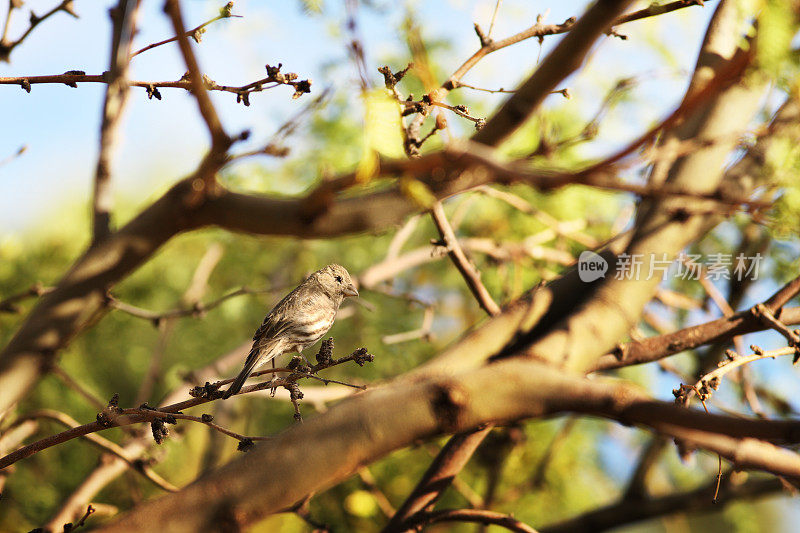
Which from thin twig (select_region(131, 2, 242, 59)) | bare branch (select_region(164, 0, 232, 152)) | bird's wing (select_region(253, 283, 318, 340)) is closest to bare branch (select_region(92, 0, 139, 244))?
thin twig (select_region(131, 2, 242, 59))

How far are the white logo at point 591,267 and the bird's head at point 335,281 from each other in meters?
0.67

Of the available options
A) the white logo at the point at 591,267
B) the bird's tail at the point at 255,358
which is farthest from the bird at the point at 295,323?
the white logo at the point at 591,267

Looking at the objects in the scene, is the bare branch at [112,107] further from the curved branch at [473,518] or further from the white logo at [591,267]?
the white logo at [591,267]

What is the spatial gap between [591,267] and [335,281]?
0.76 m

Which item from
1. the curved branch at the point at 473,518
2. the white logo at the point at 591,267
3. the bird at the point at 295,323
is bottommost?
the curved branch at the point at 473,518

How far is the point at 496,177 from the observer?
0.91 m

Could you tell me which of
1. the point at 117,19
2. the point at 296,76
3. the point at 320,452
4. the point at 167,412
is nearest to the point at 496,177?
the point at 320,452

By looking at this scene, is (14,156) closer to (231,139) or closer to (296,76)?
(296,76)

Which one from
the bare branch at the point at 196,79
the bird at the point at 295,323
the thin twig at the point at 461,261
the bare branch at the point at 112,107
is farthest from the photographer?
the thin twig at the point at 461,261

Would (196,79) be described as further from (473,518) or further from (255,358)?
(473,518)

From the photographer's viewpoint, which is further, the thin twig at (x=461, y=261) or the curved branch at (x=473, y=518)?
the thin twig at (x=461, y=261)

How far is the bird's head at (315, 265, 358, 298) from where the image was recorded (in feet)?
5.89

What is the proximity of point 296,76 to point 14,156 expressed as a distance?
0.80 meters

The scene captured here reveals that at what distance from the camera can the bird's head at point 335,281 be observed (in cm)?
179
